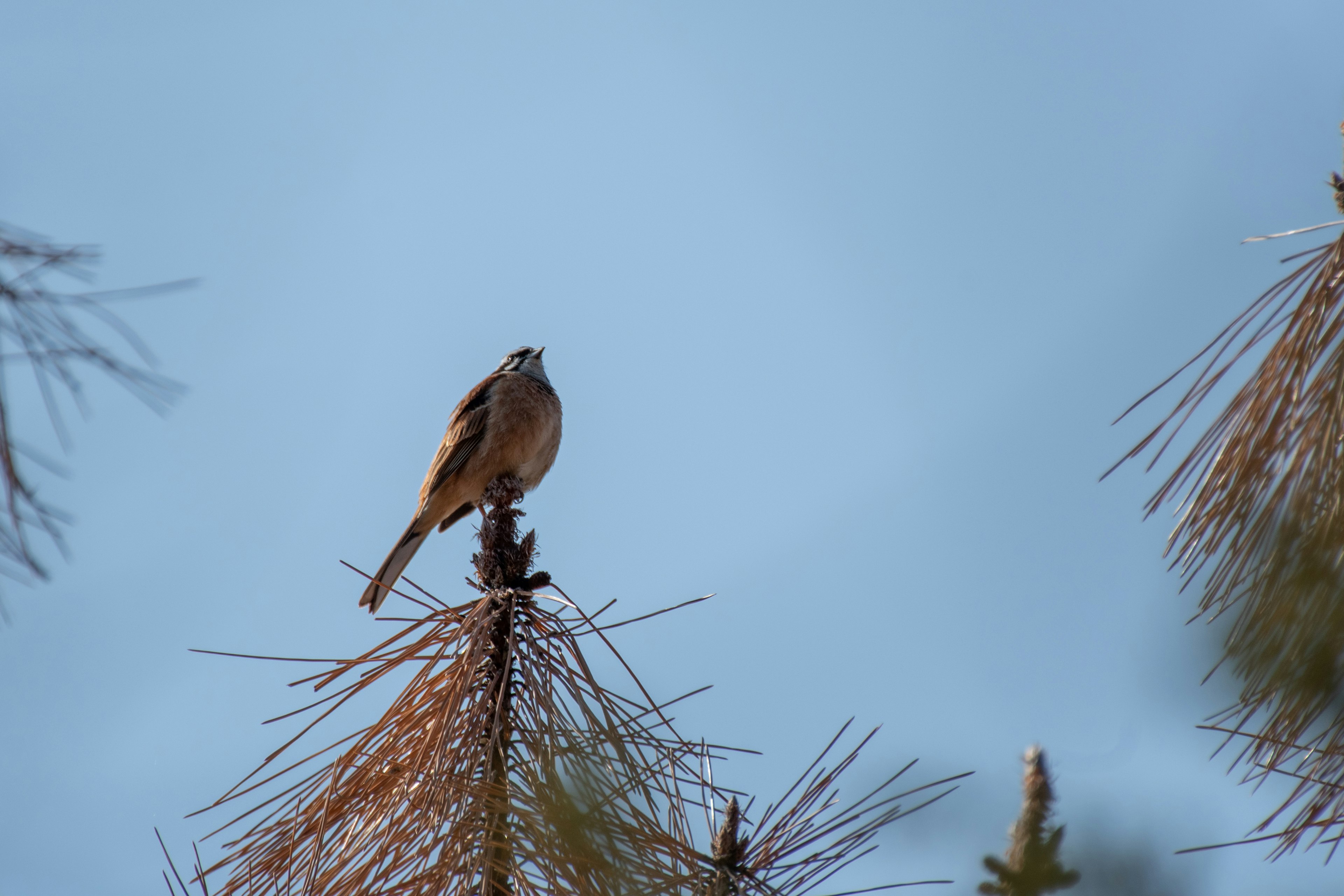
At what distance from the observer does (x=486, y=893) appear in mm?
2191

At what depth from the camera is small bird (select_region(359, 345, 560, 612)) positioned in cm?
598

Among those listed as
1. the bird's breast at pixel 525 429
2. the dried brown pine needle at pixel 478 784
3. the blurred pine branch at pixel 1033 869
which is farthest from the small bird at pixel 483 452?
the blurred pine branch at pixel 1033 869

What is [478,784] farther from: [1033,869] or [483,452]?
[483,452]

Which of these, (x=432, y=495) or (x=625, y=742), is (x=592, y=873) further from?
(x=432, y=495)

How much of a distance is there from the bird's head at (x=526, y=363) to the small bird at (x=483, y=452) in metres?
0.69

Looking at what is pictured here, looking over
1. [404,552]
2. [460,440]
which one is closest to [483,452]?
[460,440]

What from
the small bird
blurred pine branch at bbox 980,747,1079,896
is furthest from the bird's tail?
blurred pine branch at bbox 980,747,1079,896

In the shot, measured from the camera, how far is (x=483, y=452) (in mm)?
5961

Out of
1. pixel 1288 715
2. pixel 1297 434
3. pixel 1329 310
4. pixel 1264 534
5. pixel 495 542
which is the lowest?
pixel 1288 715

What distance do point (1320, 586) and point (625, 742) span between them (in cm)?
156

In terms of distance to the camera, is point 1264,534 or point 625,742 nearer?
point 1264,534

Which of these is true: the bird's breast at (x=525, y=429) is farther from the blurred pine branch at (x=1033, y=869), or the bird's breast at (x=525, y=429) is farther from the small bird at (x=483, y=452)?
the blurred pine branch at (x=1033, y=869)

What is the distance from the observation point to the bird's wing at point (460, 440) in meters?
6.02

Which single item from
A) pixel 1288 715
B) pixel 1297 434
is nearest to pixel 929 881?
pixel 1288 715
